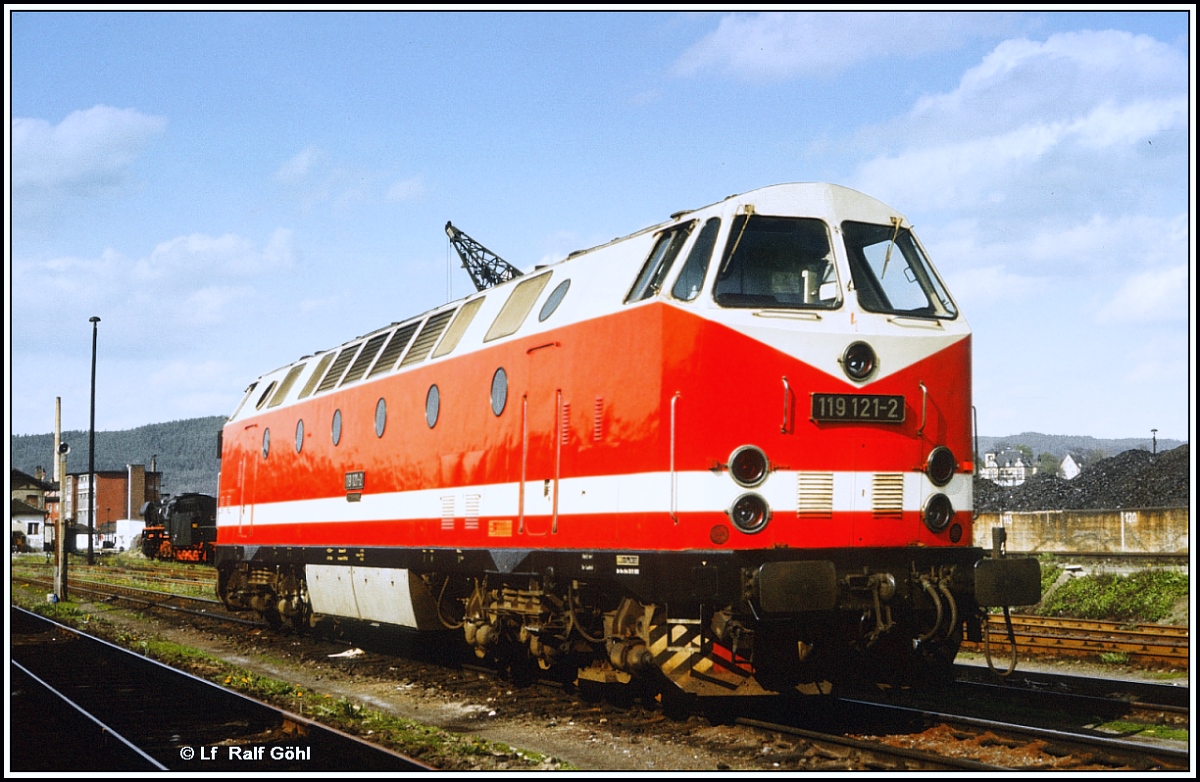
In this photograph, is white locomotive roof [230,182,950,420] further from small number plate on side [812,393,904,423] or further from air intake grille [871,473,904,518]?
air intake grille [871,473,904,518]

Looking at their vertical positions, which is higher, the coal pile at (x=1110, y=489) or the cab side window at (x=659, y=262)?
the cab side window at (x=659, y=262)

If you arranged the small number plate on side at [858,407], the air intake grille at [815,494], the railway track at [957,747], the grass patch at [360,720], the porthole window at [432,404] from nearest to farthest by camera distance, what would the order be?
the railway track at [957,747] → the grass patch at [360,720] → the air intake grille at [815,494] → the small number plate on side at [858,407] → the porthole window at [432,404]

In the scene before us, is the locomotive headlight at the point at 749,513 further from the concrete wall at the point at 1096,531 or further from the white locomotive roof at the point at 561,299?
the concrete wall at the point at 1096,531

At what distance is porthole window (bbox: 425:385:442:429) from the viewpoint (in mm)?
14497

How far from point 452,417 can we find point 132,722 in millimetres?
4590

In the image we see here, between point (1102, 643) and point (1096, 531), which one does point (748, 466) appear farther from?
point (1096, 531)

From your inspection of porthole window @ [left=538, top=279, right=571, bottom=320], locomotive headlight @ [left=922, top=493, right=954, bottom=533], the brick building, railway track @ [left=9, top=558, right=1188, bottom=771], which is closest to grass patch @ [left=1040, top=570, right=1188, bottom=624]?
railway track @ [left=9, top=558, right=1188, bottom=771]

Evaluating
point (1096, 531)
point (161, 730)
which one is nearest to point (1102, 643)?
point (161, 730)

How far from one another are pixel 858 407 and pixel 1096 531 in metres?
27.7

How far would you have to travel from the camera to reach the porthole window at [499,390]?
503 inches

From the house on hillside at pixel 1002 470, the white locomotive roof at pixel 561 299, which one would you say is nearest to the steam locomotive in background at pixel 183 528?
the white locomotive roof at pixel 561 299

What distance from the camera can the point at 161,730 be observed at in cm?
1142

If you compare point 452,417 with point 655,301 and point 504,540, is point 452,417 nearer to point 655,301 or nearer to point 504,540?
point 504,540

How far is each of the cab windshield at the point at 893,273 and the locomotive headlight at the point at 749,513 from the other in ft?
6.75
